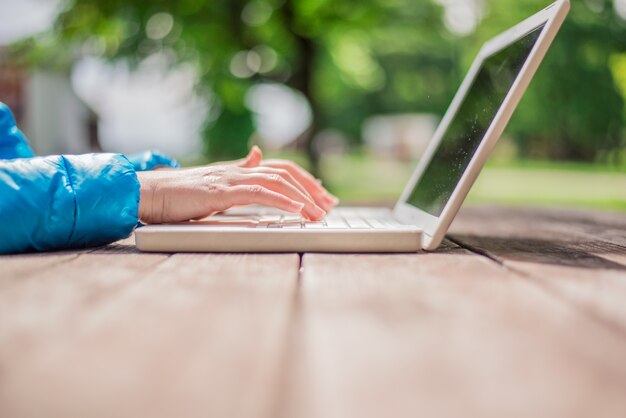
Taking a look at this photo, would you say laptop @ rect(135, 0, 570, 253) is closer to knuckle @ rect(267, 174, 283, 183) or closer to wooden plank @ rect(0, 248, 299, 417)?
knuckle @ rect(267, 174, 283, 183)

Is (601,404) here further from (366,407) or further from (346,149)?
(346,149)

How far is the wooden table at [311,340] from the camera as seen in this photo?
435 mm

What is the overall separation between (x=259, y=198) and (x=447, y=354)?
2.20 feet

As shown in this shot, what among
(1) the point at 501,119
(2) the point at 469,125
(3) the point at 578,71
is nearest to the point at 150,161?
(2) the point at 469,125

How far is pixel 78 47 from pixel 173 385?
9027 mm

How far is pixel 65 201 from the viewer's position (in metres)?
1.07

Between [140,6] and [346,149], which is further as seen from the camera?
[346,149]

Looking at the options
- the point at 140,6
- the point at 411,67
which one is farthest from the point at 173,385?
the point at 411,67

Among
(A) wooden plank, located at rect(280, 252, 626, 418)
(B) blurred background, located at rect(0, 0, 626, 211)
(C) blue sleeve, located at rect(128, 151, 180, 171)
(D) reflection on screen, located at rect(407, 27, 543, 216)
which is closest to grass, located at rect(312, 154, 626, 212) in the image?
(B) blurred background, located at rect(0, 0, 626, 211)

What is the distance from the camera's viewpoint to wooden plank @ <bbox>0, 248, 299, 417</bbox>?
1.42ft

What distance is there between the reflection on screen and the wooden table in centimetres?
28

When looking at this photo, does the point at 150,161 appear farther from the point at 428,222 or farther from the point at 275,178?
the point at 428,222

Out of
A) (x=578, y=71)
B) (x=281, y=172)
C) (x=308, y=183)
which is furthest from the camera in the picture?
(x=578, y=71)

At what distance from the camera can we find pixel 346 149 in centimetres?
3397
